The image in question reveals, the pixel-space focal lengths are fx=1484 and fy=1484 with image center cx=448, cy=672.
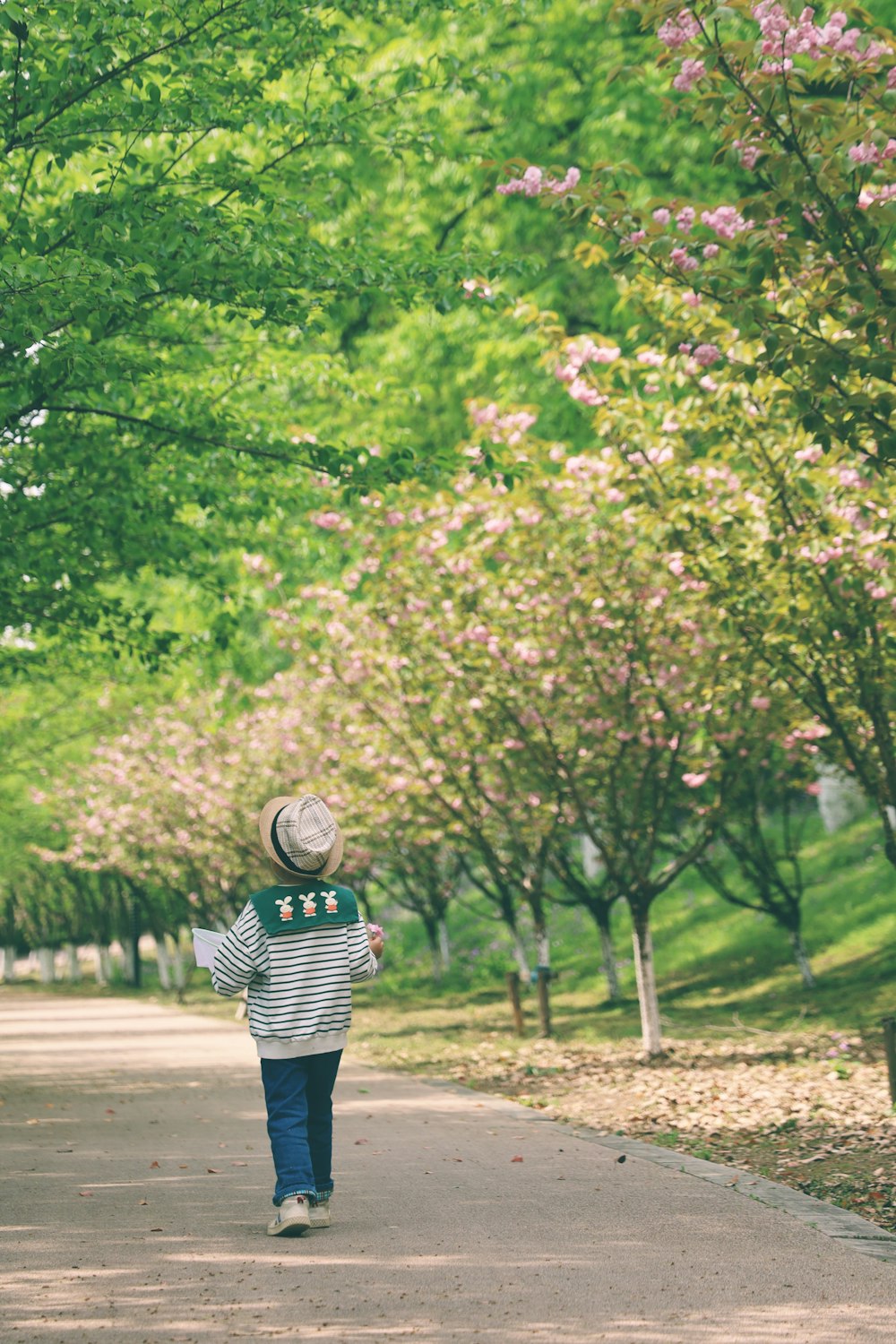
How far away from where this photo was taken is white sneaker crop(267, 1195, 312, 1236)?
5797 mm

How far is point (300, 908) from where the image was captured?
240 inches

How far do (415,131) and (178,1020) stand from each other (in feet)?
53.1

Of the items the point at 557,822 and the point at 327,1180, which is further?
the point at 557,822

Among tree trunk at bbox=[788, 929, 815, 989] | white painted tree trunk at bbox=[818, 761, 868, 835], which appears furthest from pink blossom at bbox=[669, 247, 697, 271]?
white painted tree trunk at bbox=[818, 761, 868, 835]

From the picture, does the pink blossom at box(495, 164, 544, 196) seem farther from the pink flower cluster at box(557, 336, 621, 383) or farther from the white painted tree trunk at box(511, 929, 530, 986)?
the white painted tree trunk at box(511, 929, 530, 986)

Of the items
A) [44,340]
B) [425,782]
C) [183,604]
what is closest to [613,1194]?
[44,340]

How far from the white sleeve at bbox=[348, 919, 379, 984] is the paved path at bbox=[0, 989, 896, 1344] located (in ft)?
3.33

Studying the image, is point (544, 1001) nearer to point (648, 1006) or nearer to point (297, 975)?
point (648, 1006)

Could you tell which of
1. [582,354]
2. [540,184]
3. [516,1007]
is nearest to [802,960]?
[516,1007]

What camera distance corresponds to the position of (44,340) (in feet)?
25.0

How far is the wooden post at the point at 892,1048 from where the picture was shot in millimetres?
8781

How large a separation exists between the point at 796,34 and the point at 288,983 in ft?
14.6

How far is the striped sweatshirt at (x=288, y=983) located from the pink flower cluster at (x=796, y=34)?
415 cm

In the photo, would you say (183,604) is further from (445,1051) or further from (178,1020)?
(445,1051)
